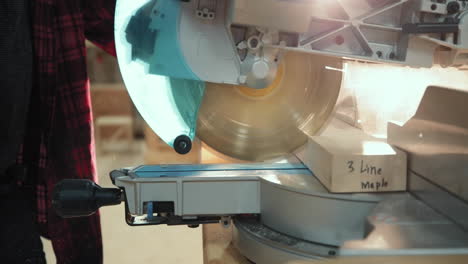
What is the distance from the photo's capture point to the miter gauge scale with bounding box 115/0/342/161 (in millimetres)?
993

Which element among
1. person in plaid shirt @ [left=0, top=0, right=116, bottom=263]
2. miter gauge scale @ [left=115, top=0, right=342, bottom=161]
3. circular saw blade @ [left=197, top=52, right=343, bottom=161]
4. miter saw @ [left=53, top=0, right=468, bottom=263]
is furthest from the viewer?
person in plaid shirt @ [left=0, top=0, right=116, bottom=263]

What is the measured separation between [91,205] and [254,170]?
342 millimetres

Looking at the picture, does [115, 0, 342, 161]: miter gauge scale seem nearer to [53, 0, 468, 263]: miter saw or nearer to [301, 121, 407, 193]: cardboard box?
[53, 0, 468, 263]: miter saw

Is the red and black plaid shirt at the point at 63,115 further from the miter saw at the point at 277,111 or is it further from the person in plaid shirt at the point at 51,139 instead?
the miter saw at the point at 277,111

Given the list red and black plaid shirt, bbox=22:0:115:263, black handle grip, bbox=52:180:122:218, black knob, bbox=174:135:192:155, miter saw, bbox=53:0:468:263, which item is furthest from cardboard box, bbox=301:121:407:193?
red and black plaid shirt, bbox=22:0:115:263

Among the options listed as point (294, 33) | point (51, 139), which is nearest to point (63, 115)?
point (51, 139)

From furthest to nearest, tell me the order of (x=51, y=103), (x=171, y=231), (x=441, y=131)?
(x=171, y=231)
(x=51, y=103)
(x=441, y=131)

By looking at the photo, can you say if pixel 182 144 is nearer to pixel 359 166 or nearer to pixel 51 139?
pixel 359 166

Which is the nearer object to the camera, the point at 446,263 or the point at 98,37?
the point at 446,263

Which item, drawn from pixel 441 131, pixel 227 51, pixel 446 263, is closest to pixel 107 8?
pixel 227 51

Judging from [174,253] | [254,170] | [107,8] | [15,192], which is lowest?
[174,253]

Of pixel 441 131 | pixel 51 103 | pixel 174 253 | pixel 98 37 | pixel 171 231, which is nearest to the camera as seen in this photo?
pixel 441 131

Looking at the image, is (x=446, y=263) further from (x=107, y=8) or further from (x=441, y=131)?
(x=107, y=8)

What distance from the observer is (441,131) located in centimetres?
91
